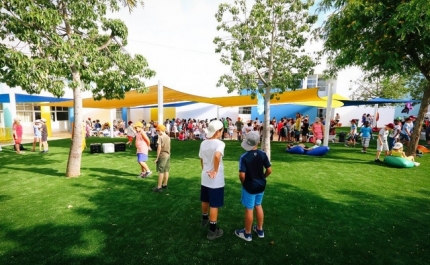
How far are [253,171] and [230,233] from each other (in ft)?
3.64

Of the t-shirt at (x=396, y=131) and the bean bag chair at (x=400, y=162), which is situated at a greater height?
the t-shirt at (x=396, y=131)

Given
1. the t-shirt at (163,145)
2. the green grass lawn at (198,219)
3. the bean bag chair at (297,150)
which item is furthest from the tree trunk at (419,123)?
the t-shirt at (163,145)

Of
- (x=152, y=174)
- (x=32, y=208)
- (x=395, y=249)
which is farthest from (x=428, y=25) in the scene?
(x=32, y=208)

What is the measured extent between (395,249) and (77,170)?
692 centimetres

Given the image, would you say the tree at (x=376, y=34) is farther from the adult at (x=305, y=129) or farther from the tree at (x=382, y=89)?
the tree at (x=382, y=89)

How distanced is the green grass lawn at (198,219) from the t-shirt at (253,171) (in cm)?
82

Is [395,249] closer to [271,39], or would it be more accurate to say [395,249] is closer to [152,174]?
[152,174]

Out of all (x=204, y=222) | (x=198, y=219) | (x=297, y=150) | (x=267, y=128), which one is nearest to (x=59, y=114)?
(x=267, y=128)

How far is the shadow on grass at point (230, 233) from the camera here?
2.79 m

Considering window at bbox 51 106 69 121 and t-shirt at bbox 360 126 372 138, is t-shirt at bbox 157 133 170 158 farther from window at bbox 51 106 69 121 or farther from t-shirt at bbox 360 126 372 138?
window at bbox 51 106 69 121

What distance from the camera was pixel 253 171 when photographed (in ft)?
Answer: 9.52

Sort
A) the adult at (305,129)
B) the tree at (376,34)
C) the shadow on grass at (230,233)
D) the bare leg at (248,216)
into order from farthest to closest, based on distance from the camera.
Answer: the adult at (305,129) < the tree at (376,34) < the bare leg at (248,216) < the shadow on grass at (230,233)

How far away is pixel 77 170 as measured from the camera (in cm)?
618

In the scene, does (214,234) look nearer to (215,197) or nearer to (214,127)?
(215,197)
